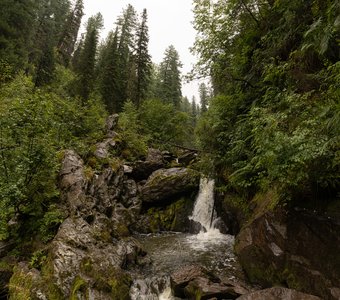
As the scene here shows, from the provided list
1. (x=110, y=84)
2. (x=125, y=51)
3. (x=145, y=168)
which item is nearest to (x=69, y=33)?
(x=125, y=51)

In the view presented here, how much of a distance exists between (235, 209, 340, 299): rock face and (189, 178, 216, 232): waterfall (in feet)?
23.0

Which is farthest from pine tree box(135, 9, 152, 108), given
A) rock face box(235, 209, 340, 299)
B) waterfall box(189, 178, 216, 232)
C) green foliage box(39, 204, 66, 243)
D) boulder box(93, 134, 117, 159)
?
rock face box(235, 209, 340, 299)

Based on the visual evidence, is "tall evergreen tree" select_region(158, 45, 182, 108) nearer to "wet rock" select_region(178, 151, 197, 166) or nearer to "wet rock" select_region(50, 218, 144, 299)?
"wet rock" select_region(178, 151, 197, 166)

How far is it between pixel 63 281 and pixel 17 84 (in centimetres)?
1371

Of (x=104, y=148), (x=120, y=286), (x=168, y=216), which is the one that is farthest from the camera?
(x=104, y=148)

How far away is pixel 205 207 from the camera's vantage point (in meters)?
16.7

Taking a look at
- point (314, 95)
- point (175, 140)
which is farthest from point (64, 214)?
point (175, 140)

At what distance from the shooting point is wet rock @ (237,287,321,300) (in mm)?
6254

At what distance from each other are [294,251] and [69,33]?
166ft

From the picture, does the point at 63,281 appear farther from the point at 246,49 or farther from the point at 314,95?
the point at 246,49

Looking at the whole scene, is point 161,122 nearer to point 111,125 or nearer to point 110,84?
point 110,84

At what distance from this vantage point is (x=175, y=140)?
3166 centimetres

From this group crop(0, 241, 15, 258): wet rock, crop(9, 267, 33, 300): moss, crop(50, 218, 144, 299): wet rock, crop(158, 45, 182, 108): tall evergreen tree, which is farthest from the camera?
crop(158, 45, 182, 108): tall evergreen tree

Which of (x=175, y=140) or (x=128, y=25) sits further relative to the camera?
(x=128, y=25)
